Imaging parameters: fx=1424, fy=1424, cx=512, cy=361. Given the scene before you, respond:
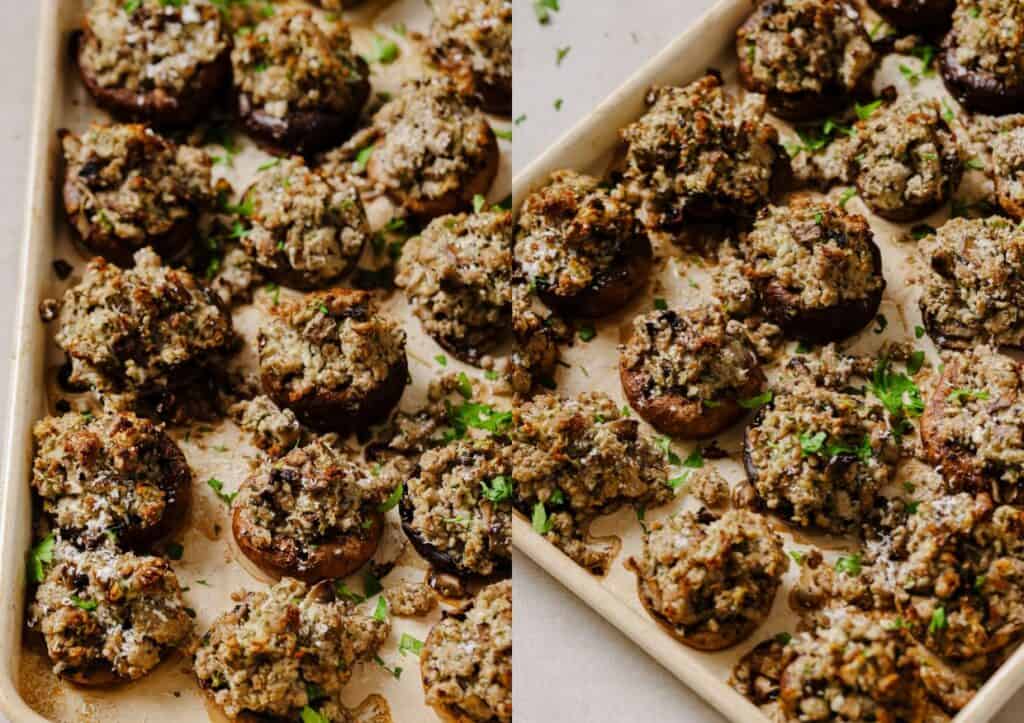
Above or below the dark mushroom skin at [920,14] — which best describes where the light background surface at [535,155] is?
below

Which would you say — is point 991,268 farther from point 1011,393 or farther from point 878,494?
point 878,494

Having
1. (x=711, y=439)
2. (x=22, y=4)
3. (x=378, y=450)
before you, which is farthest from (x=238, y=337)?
(x=22, y=4)

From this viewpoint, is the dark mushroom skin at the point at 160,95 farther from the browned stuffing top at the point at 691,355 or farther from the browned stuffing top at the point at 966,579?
the browned stuffing top at the point at 966,579

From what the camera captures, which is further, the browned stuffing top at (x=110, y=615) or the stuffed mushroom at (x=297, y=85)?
the stuffed mushroom at (x=297, y=85)

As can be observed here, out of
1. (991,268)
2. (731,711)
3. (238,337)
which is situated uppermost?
(991,268)

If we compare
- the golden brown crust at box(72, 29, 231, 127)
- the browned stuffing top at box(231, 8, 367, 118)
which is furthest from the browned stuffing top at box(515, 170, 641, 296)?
the golden brown crust at box(72, 29, 231, 127)

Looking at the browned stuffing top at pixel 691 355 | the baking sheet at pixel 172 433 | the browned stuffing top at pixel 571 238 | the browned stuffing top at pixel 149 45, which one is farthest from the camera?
the browned stuffing top at pixel 149 45

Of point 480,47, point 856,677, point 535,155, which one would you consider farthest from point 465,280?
point 856,677

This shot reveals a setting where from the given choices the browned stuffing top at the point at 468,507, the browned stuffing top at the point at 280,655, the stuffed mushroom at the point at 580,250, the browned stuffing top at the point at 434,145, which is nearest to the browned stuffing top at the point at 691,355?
the stuffed mushroom at the point at 580,250
